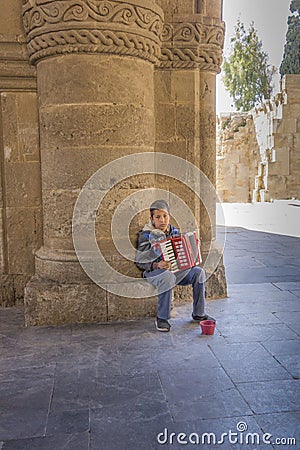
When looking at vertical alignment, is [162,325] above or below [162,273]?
below

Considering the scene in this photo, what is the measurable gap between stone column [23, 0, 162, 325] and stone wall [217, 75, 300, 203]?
51.8 ft

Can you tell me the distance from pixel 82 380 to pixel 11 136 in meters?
2.58

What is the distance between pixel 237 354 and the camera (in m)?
3.43

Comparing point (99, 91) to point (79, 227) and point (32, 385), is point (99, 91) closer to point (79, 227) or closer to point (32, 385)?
point (79, 227)

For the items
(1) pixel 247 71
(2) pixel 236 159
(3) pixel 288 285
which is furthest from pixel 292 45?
(3) pixel 288 285

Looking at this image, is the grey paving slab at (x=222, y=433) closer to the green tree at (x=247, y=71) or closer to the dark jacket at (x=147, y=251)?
the dark jacket at (x=147, y=251)

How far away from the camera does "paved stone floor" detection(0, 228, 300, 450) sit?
7.82 ft

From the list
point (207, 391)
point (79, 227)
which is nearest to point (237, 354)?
point (207, 391)

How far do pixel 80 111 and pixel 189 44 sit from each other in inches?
54.1

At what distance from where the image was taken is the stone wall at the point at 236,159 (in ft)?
71.7

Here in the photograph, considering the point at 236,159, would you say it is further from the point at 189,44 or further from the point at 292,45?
the point at 189,44

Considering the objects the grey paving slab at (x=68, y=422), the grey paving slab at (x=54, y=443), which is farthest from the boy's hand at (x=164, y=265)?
the grey paving slab at (x=54, y=443)

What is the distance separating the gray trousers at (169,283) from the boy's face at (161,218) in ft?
1.22

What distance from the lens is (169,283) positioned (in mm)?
4023
